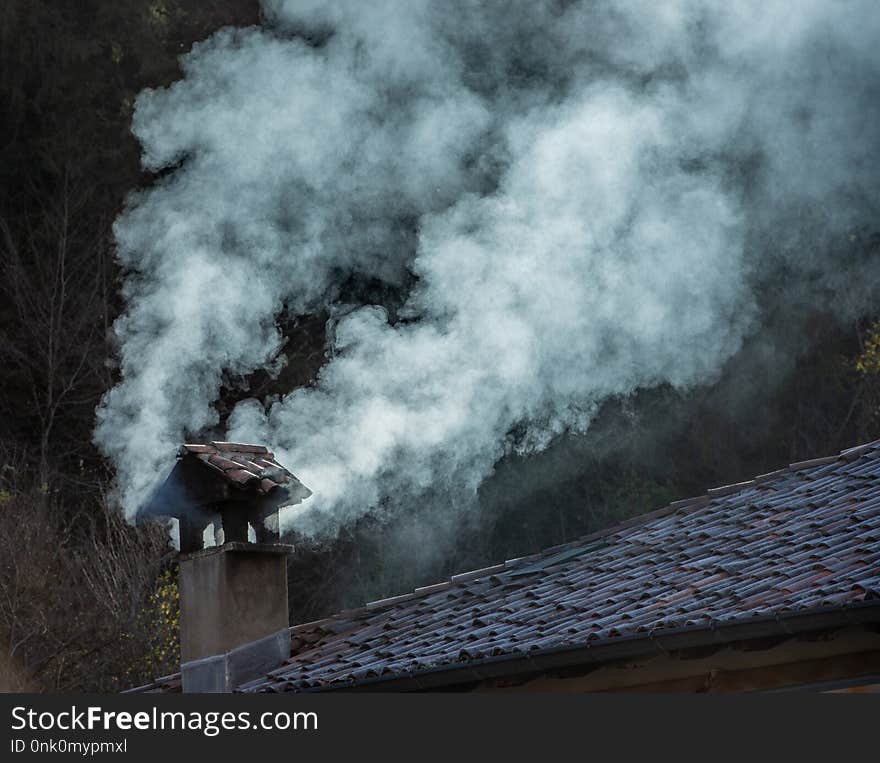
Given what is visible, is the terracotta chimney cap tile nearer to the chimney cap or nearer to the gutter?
the chimney cap

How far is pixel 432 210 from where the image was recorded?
16531mm

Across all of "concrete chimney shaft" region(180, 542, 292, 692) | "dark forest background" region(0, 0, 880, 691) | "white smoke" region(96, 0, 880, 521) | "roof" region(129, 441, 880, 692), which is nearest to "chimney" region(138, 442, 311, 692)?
"concrete chimney shaft" region(180, 542, 292, 692)

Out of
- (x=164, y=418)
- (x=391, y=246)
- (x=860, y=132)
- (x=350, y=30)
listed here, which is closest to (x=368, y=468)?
(x=164, y=418)

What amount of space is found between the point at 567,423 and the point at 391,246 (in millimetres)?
6394

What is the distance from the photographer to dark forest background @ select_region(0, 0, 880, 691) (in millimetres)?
19312

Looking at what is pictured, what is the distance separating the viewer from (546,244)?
15.2m

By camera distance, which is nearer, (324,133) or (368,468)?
(368,468)

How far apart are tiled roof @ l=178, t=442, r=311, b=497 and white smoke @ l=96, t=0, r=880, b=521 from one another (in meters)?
2.30

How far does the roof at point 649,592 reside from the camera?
7.83 m

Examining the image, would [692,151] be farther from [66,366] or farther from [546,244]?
[66,366]

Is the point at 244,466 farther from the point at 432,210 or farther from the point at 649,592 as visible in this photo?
the point at 432,210

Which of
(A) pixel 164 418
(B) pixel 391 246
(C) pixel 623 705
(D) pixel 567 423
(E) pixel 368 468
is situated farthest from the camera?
(D) pixel 567 423

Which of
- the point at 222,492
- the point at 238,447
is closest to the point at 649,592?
the point at 222,492

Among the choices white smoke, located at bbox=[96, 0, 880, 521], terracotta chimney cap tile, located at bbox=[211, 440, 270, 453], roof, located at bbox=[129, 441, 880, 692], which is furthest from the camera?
white smoke, located at bbox=[96, 0, 880, 521]
